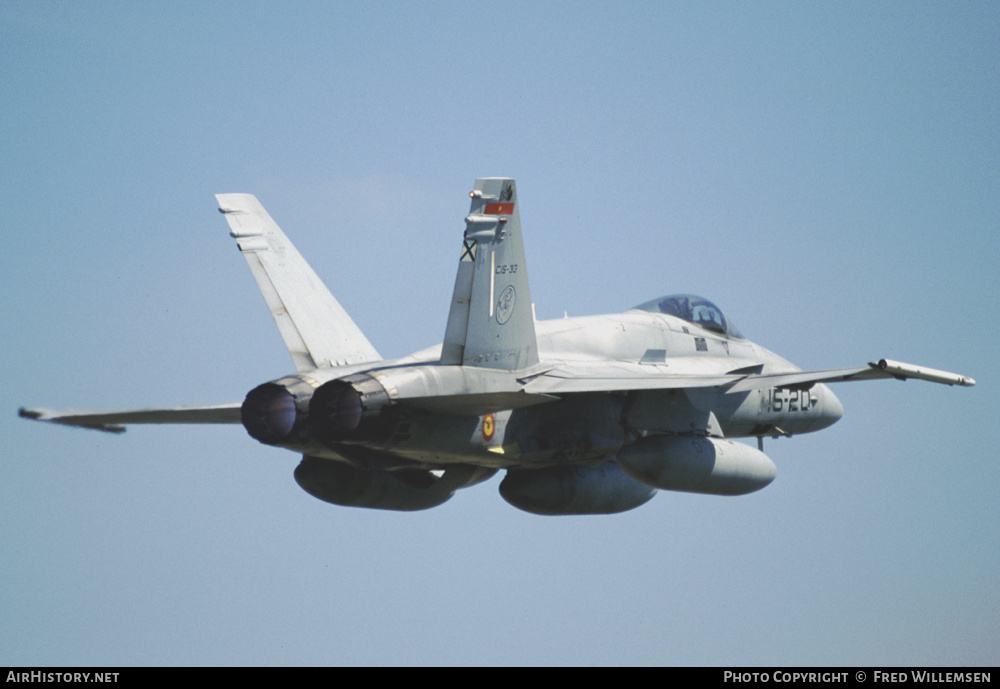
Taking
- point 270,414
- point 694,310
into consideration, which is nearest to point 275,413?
point 270,414

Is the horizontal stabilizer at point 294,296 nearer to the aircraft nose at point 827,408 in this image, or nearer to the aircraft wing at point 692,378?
the aircraft wing at point 692,378

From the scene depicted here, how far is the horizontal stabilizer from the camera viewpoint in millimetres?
18766

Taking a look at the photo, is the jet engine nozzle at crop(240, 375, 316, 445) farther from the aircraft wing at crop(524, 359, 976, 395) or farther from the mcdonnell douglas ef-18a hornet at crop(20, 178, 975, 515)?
the aircraft wing at crop(524, 359, 976, 395)

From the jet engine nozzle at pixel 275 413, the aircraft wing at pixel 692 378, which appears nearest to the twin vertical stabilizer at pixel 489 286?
the aircraft wing at pixel 692 378

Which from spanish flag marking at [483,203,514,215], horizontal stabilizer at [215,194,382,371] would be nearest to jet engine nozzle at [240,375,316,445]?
horizontal stabilizer at [215,194,382,371]

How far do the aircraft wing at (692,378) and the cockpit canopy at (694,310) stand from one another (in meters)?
3.09

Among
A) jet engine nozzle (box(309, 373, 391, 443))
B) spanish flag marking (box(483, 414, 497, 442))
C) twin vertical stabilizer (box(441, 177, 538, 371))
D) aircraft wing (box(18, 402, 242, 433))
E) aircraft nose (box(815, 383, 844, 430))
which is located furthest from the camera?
aircraft nose (box(815, 383, 844, 430))

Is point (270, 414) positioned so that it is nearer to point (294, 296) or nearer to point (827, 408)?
point (294, 296)

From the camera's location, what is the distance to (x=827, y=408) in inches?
893

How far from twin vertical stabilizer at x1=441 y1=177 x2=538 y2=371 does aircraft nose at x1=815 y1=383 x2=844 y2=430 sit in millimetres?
6891
